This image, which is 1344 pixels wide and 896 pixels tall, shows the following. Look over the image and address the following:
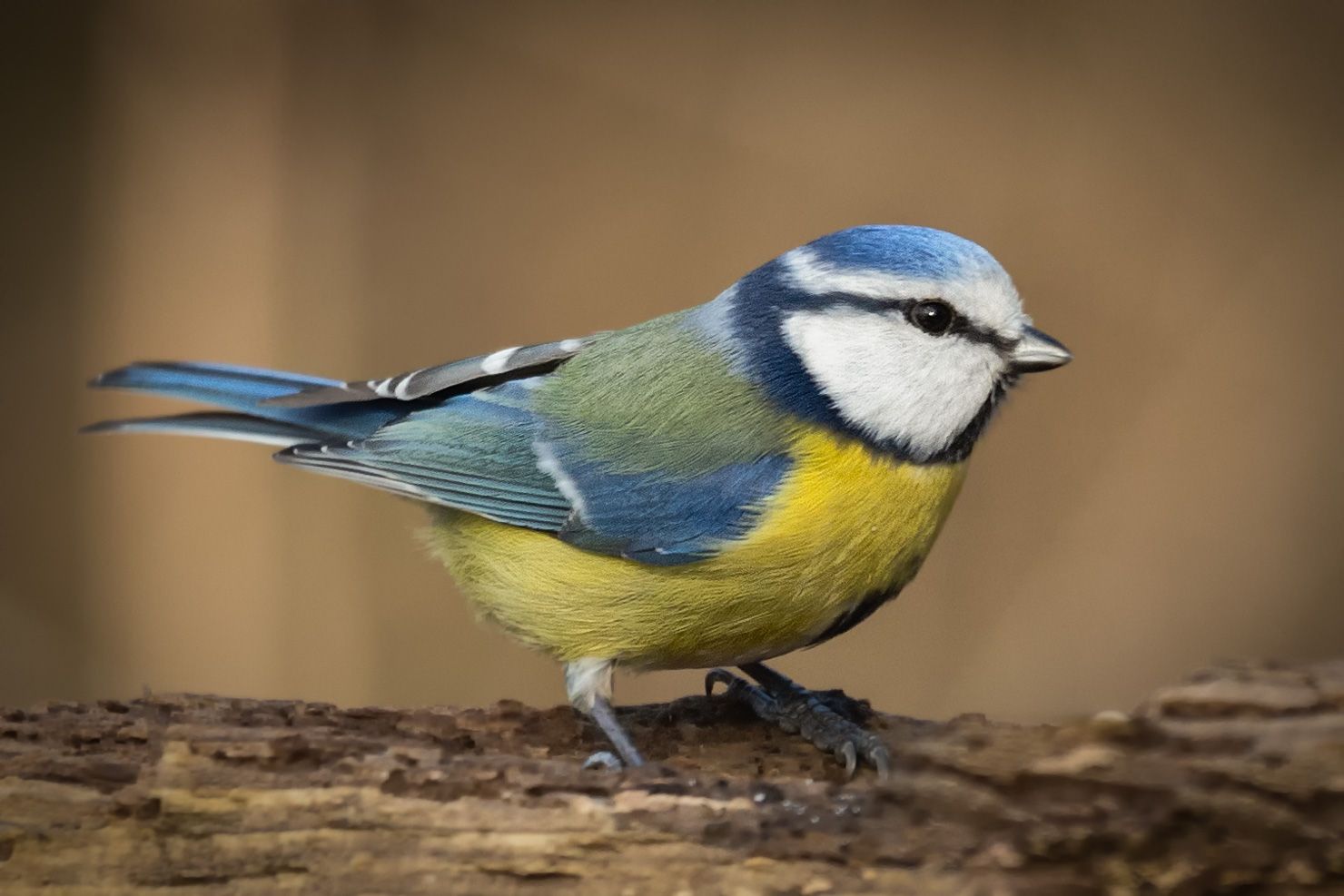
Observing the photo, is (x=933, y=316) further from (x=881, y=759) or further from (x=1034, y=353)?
(x=881, y=759)

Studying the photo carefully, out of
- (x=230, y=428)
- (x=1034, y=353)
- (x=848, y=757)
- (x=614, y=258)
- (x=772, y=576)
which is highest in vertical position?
(x=614, y=258)

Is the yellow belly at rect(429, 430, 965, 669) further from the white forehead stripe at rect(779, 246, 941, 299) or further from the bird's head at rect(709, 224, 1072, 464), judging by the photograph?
the white forehead stripe at rect(779, 246, 941, 299)

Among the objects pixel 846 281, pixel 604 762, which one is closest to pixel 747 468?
pixel 846 281

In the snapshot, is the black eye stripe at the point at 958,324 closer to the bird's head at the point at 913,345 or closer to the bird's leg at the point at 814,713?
the bird's head at the point at 913,345

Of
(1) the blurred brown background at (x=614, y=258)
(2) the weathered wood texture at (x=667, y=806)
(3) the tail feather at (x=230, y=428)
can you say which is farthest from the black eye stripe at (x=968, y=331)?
(1) the blurred brown background at (x=614, y=258)

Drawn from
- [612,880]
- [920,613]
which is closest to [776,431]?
[612,880]

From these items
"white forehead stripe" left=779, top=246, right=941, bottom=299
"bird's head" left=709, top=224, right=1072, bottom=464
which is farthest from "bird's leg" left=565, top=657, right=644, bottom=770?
"white forehead stripe" left=779, top=246, right=941, bottom=299
